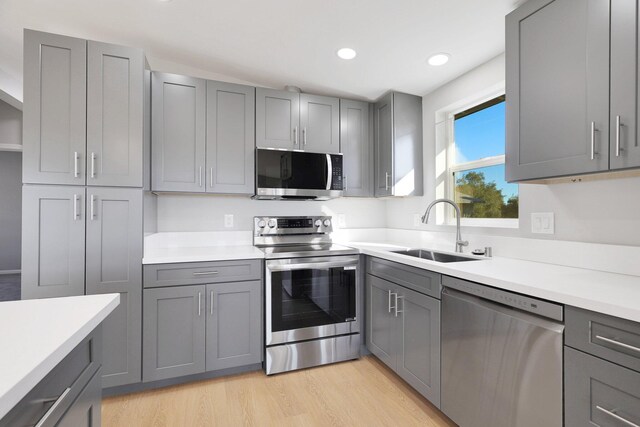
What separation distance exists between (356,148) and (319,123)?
0.44 m

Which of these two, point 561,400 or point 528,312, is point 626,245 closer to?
point 528,312

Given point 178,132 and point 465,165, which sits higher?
point 178,132

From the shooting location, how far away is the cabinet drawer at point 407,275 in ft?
5.86

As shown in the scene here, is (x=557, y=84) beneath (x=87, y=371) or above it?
above

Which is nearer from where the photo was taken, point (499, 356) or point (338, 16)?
point (499, 356)

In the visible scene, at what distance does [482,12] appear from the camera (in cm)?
172

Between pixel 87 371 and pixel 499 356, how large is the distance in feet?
5.12

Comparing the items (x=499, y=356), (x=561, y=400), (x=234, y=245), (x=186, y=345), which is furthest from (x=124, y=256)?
(x=561, y=400)

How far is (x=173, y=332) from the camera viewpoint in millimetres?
2096

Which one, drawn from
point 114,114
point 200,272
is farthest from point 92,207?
point 200,272

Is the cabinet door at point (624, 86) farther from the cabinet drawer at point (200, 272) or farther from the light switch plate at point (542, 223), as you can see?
the cabinet drawer at point (200, 272)

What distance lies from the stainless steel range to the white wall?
973 mm

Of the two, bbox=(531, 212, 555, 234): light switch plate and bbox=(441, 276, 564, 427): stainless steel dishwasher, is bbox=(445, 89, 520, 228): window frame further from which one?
bbox=(441, 276, 564, 427): stainless steel dishwasher

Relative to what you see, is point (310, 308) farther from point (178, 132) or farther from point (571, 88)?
point (571, 88)
